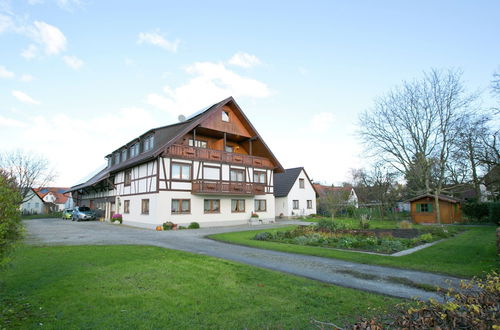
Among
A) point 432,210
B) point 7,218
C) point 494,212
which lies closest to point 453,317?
point 7,218

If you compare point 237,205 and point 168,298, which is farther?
point 237,205

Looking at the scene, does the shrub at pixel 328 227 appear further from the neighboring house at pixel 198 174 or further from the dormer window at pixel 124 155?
the dormer window at pixel 124 155

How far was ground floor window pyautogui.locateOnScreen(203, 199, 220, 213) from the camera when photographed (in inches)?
1045

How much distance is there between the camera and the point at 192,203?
83.3 ft

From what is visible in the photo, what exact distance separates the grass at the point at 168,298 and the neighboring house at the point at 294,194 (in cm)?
2928

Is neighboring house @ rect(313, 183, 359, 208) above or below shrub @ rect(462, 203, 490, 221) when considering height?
above

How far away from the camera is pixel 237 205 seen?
2914 cm

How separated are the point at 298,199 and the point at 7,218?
35884mm

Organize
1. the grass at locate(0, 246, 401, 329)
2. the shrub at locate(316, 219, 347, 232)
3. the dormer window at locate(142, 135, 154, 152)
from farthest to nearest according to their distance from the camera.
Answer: the dormer window at locate(142, 135, 154, 152) < the shrub at locate(316, 219, 347, 232) < the grass at locate(0, 246, 401, 329)

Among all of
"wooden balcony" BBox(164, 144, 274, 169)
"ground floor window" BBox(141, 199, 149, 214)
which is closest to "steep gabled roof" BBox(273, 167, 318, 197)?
"wooden balcony" BBox(164, 144, 274, 169)

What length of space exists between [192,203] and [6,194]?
2042cm

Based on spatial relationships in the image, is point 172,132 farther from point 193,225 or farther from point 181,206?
point 193,225

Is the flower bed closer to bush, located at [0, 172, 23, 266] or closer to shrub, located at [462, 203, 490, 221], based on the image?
bush, located at [0, 172, 23, 266]

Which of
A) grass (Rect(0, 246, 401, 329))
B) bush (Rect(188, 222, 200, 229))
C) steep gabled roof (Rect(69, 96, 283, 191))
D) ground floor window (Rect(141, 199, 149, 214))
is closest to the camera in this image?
grass (Rect(0, 246, 401, 329))
